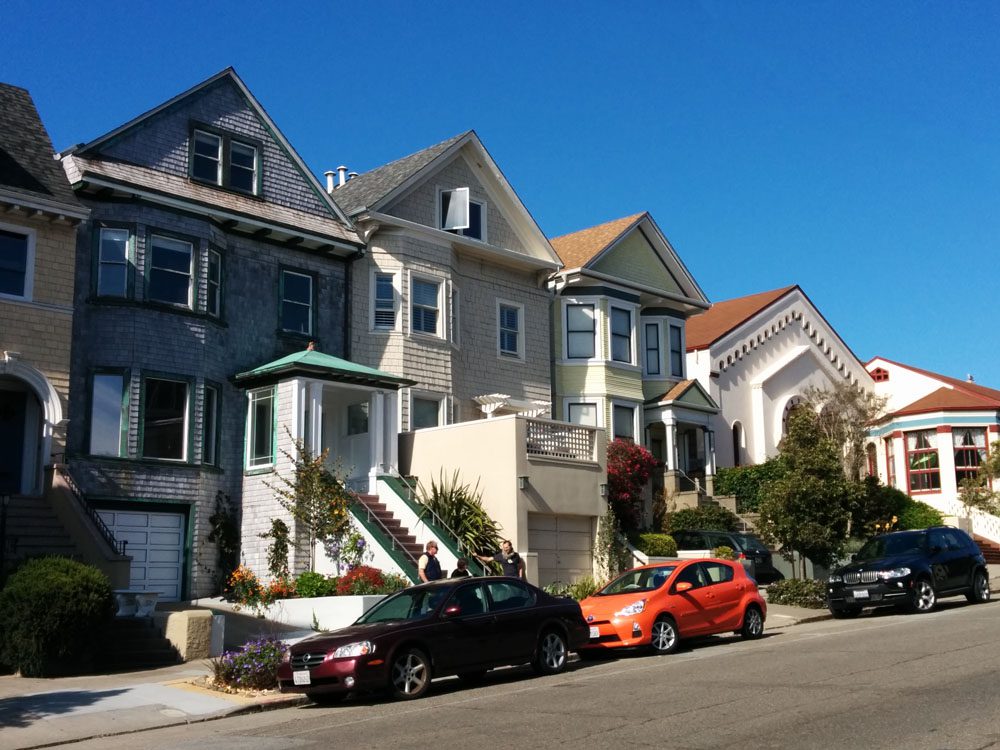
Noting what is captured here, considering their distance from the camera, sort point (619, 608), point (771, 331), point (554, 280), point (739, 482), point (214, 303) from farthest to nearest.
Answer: point (771, 331) → point (739, 482) → point (554, 280) → point (214, 303) → point (619, 608)

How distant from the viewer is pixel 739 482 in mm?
35188

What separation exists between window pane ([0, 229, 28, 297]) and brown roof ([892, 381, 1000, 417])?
1268 inches

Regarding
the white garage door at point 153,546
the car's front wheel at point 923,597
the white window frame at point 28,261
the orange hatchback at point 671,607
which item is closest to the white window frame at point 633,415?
the car's front wheel at point 923,597

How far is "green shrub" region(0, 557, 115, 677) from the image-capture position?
51.5ft

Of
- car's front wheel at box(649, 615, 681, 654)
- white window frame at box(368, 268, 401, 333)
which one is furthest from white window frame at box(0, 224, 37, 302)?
car's front wheel at box(649, 615, 681, 654)

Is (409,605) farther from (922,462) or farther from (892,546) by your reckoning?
(922,462)

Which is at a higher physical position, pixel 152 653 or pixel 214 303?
pixel 214 303

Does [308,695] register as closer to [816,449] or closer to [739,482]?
[816,449]

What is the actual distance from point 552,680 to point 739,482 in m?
21.8

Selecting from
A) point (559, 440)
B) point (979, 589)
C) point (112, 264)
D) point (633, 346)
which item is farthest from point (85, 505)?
point (979, 589)

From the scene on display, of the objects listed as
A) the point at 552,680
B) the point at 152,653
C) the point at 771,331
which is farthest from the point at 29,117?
the point at 771,331

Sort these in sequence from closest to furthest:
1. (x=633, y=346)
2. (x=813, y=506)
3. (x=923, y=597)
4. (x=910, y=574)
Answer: (x=910, y=574)
(x=923, y=597)
(x=813, y=506)
(x=633, y=346)

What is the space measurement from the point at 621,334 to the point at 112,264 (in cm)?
1539

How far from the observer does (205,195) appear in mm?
24312
